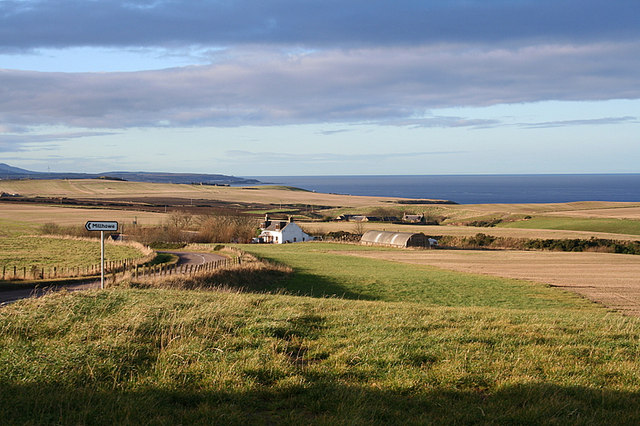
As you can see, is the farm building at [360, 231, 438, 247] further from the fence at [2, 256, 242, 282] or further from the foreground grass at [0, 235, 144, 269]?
the fence at [2, 256, 242, 282]

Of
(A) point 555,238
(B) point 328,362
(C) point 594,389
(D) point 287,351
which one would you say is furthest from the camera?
(A) point 555,238

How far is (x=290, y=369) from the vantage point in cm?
775

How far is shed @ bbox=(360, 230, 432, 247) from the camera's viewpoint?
2923 inches

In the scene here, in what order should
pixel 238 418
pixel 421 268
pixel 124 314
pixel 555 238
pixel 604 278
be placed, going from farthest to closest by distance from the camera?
pixel 555 238, pixel 421 268, pixel 604 278, pixel 124 314, pixel 238 418

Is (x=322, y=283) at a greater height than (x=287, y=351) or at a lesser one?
lesser

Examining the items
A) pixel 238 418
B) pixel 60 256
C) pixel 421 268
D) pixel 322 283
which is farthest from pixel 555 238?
pixel 238 418

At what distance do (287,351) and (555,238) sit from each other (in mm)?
74742

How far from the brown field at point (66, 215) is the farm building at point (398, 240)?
131 feet

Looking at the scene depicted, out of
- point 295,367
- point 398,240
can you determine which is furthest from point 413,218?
point 295,367

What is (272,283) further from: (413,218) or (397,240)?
(413,218)

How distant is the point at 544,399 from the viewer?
268 inches

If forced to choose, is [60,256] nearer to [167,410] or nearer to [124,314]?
[124,314]

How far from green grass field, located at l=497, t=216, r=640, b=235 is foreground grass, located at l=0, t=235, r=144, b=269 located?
238 ft

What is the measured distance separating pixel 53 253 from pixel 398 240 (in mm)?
46009
